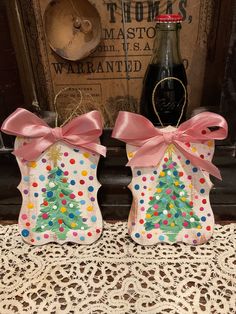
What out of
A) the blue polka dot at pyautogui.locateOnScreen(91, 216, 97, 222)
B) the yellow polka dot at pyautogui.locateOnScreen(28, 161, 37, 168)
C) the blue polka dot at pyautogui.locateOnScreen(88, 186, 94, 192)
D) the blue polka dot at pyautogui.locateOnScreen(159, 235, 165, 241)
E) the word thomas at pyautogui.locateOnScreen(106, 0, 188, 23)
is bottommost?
the blue polka dot at pyautogui.locateOnScreen(159, 235, 165, 241)

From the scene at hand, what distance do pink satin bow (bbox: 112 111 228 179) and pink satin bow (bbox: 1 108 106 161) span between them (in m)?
0.04

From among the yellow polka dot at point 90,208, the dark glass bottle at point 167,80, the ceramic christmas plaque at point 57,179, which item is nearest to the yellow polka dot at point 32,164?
the ceramic christmas plaque at point 57,179

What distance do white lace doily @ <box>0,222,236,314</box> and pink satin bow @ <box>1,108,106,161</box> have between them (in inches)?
6.3

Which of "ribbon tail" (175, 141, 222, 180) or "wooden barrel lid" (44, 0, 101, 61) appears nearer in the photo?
"ribbon tail" (175, 141, 222, 180)

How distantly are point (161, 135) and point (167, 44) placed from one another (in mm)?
165

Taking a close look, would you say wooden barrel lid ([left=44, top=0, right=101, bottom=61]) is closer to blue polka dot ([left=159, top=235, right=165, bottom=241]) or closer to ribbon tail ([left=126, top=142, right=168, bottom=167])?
ribbon tail ([left=126, top=142, right=168, bottom=167])

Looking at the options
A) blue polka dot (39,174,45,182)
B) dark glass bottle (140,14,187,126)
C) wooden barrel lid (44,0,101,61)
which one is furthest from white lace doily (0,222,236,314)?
wooden barrel lid (44,0,101,61)

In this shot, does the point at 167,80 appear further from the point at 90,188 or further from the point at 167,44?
the point at 90,188

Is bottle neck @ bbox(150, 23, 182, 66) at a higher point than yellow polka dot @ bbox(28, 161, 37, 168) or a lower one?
higher

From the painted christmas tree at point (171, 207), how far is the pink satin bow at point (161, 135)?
3cm

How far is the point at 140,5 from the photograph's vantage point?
629 mm

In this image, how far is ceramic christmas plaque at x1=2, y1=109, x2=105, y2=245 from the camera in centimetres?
52

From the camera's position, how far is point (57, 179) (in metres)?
0.55

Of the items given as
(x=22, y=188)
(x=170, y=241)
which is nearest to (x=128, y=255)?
(x=170, y=241)
